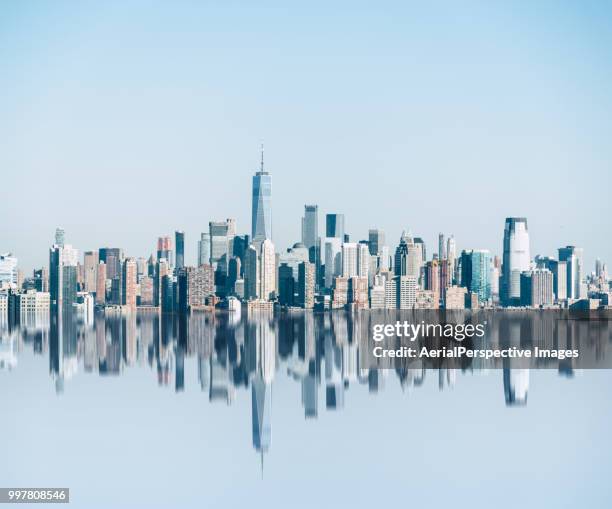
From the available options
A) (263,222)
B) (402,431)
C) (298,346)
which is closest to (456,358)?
(298,346)

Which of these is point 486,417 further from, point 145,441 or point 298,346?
point 298,346

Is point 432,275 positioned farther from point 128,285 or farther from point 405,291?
point 128,285

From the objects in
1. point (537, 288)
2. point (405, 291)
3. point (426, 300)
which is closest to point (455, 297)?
point (426, 300)

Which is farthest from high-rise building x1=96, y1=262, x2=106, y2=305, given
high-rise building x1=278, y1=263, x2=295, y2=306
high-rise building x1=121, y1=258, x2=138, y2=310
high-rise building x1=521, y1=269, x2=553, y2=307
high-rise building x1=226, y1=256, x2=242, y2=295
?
high-rise building x1=521, y1=269, x2=553, y2=307

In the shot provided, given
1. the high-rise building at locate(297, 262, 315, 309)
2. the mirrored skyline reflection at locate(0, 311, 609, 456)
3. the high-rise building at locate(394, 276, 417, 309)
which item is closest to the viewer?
the mirrored skyline reflection at locate(0, 311, 609, 456)

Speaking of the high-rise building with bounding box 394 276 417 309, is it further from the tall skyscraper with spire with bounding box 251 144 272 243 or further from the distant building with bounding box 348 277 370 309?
the tall skyscraper with spire with bounding box 251 144 272 243

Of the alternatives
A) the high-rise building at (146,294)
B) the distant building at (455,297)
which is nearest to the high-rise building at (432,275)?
the distant building at (455,297)
